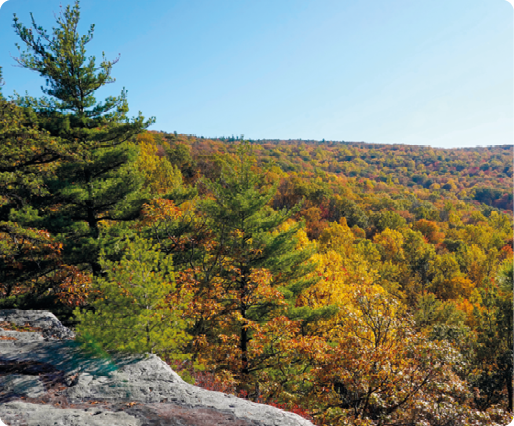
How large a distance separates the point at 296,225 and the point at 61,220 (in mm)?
9763

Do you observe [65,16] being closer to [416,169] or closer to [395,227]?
[395,227]

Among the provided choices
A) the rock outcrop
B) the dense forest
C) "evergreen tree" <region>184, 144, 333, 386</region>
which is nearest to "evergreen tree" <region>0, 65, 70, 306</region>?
the dense forest

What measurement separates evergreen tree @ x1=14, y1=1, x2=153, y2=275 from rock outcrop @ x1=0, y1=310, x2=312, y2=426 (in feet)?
20.5

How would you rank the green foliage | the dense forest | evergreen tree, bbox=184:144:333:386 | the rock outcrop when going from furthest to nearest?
evergreen tree, bbox=184:144:333:386, the dense forest, the green foliage, the rock outcrop

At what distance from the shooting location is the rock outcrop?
15.0ft

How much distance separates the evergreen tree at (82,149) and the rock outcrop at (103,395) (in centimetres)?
626

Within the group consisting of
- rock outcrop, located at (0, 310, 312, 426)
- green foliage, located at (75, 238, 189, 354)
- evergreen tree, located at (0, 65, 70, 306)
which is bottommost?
rock outcrop, located at (0, 310, 312, 426)

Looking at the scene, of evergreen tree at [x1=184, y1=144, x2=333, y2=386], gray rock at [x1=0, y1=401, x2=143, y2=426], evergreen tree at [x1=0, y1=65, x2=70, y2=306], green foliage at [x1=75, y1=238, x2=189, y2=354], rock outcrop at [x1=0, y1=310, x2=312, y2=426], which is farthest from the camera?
evergreen tree at [x1=184, y1=144, x2=333, y2=386]

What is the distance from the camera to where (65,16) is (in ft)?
37.7

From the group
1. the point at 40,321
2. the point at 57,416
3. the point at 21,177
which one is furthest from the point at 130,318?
the point at 21,177

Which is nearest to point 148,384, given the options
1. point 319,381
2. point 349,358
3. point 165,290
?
point 165,290

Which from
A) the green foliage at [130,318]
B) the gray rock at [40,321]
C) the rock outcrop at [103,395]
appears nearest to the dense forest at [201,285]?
the green foliage at [130,318]

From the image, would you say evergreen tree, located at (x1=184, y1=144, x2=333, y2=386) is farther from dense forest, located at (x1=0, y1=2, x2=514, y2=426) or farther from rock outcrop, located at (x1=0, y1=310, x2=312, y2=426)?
rock outcrop, located at (x1=0, y1=310, x2=312, y2=426)

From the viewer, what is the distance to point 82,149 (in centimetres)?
1063
